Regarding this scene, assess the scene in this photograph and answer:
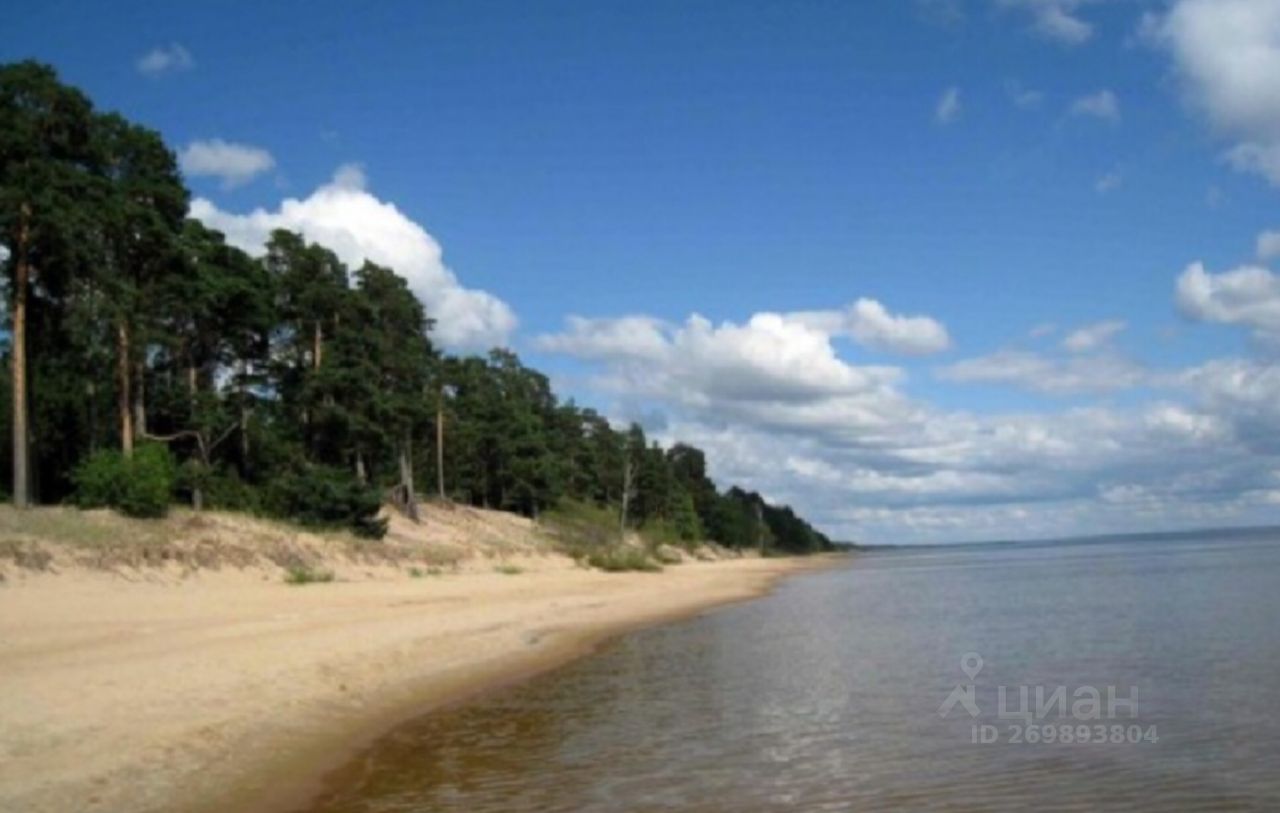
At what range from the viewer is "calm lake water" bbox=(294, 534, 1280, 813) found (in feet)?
37.8

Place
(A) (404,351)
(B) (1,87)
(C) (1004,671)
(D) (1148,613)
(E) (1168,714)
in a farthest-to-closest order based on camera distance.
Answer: (A) (404,351)
(B) (1,87)
(D) (1148,613)
(C) (1004,671)
(E) (1168,714)

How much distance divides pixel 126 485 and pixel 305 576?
737 cm

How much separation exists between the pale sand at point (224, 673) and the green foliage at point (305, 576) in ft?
4.14

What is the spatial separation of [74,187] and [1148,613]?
39477 mm

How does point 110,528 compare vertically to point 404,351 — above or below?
below

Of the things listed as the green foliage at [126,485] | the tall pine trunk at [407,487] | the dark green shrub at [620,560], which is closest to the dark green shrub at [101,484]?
the green foliage at [126,485]

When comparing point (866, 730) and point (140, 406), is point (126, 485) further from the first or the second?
point (866, 730)

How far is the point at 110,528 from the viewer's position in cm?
3269

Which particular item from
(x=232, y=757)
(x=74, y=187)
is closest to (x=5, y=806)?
(x=232, y=757)

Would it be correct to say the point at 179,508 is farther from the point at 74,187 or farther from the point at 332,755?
the point at 332,755

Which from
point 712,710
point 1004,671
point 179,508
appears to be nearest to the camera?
point 712,710

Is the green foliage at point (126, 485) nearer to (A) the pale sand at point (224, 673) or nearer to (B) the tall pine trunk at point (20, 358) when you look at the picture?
(B) the tall pine trunk at point (20, 358)

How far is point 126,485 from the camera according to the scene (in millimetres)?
37875

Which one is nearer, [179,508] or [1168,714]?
[1168,714]
